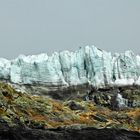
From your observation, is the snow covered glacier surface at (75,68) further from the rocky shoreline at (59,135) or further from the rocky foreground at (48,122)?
the rocky shoreline at (59,135)

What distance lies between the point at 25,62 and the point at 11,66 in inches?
174

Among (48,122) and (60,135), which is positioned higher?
(60,135)

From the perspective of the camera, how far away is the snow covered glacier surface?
579ft

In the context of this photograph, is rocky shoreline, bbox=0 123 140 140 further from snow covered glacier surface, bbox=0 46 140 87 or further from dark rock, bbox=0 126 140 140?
snow covered glacier surface, bbox=0 46 140 87

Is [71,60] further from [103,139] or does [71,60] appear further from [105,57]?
[103,139]

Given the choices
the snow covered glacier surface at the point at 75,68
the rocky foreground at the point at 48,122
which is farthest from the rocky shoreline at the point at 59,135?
the snow covered glacier surface at the point at 75,68

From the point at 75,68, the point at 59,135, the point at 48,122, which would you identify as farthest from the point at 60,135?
the point at 75,68

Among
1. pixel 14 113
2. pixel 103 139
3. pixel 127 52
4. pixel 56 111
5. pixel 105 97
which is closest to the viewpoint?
pixel 103 139

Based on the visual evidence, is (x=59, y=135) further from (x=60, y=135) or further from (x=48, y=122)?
(x=48, y=122)

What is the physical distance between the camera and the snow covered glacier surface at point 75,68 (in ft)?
579

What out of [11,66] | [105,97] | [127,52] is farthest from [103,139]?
[127,52]

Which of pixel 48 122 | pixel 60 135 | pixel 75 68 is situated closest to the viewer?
pixel 60 135

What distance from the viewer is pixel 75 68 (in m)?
182

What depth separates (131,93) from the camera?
174000 millimetres
